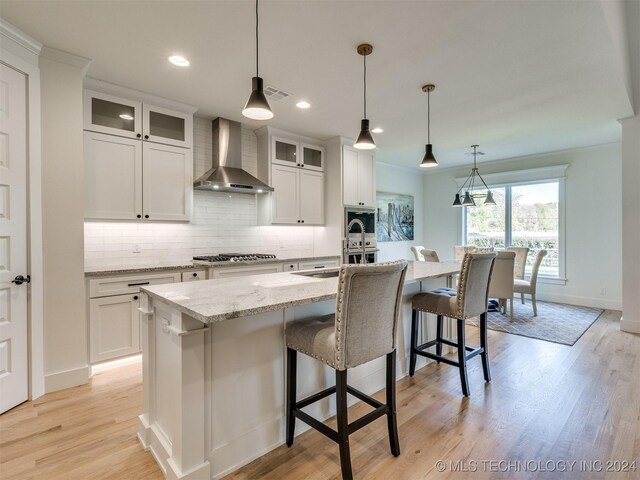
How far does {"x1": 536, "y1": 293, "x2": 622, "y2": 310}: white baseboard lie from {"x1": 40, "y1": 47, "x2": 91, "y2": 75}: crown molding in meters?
6.82

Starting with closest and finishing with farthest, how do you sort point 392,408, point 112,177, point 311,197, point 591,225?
point 392,408 → point 112,177 → point 311,197 → point 591,225

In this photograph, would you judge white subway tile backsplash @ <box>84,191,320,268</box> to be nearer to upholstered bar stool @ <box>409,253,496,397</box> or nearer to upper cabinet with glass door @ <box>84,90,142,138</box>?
upper cabinet with glass door @ <box>84,90,142,138</box>

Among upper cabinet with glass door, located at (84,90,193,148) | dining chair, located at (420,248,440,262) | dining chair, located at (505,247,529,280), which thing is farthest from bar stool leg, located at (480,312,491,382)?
upper cabinet with glass door, located at (84,90,193,148)

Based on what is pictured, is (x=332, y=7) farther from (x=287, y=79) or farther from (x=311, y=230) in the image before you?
(x=311, y=230)

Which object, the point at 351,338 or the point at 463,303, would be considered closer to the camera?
the point at 351,338

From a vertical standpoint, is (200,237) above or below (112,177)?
below

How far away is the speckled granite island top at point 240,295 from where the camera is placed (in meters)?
1.39

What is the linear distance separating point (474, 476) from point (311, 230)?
3.77 metres

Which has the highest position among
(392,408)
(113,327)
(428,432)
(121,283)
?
(121,283)

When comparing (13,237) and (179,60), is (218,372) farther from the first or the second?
(179,60)

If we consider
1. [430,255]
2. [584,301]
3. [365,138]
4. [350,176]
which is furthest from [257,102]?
[584,301]

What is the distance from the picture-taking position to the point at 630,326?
3998mm

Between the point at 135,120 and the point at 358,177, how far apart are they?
2.95 metres

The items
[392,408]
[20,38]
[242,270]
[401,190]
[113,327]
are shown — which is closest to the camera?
[392,408]
